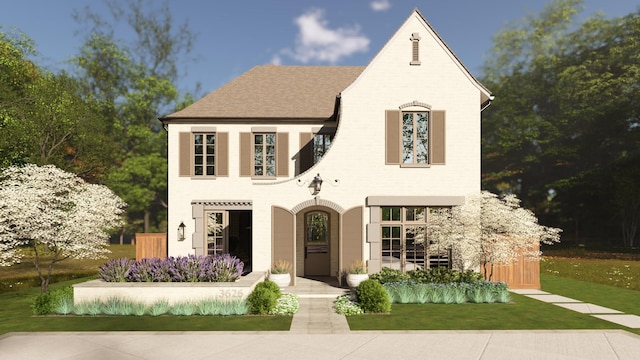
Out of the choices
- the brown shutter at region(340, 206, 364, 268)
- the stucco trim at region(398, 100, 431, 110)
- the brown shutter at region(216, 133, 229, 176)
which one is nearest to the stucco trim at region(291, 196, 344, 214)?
the brown shutter at region(340, 206, 364, 268)

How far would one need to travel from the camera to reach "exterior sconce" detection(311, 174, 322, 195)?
51.0 ft

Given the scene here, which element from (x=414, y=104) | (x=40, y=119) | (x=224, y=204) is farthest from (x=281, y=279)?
(x=40, y=119)

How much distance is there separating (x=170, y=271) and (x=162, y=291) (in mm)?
696

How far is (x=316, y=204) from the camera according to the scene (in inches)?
618

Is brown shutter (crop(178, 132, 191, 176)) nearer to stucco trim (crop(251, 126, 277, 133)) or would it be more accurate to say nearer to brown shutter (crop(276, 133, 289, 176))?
stucco trim (crop(251, 126, 277, 133))

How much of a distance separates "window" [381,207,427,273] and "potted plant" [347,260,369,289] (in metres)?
1.46

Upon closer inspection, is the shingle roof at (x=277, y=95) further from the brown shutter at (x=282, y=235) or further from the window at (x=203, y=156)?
the brown shutter at (x=282, y=235)

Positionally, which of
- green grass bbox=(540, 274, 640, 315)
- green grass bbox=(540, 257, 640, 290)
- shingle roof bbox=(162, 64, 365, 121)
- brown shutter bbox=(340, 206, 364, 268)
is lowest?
green grass bbox=(540, 257, 640, 290)

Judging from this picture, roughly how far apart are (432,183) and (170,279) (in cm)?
1039

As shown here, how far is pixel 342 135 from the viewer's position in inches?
634

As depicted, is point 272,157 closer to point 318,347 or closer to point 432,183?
point 432,183

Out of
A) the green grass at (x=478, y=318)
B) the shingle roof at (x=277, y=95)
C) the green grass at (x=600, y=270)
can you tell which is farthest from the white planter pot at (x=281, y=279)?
the green grass at (x=600, y=270)

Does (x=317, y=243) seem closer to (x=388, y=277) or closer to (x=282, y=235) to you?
(x=282, y=235)

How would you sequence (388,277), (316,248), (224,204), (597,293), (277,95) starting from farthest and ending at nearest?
(277,95) < (224,204) < (316,248) < (597,293) < (388,277)
